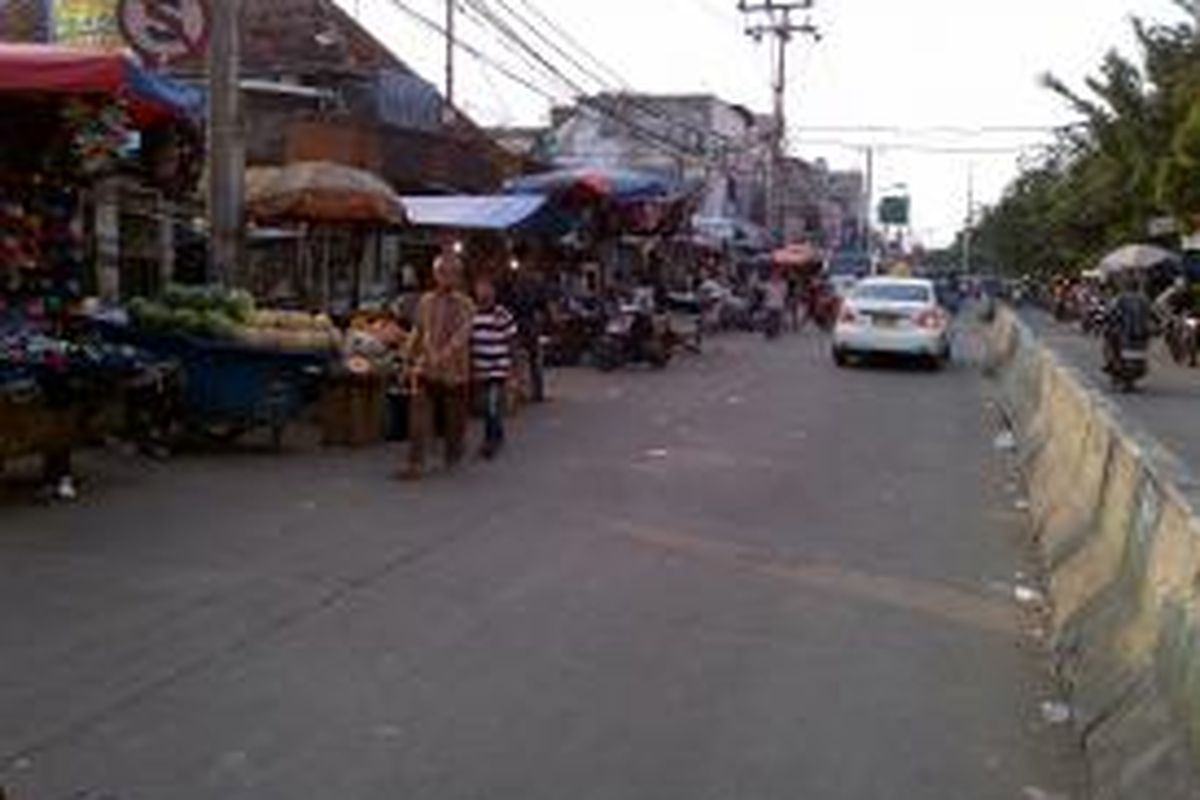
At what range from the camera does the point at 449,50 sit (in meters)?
42.8

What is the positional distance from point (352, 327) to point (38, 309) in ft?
17.9

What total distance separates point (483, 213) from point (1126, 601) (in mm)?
21207

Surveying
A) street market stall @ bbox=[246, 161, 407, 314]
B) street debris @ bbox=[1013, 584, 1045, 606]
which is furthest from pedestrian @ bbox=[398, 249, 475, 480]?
street debris @ bbox=[1013, 584, 1045, 606]

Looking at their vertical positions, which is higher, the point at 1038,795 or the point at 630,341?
the point at 630,341

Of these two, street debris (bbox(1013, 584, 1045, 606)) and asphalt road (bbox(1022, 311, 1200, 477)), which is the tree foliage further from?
street debris (bbox(1013, 584, 1045, 606))

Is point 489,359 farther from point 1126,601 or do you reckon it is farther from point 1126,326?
point 1126,326

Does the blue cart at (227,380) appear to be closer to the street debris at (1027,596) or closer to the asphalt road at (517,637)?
the asphalt road at (517,637)

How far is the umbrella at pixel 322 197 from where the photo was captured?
21.6 metres

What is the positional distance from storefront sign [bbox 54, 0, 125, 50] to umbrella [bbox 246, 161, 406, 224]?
228cm

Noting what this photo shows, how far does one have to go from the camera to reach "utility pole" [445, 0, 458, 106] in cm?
3775

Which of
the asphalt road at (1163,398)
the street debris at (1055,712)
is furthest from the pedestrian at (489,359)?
the street debris at (1055,712)

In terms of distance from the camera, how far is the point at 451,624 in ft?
33.4

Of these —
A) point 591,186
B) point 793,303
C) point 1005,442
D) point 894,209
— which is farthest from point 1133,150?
point 894,209

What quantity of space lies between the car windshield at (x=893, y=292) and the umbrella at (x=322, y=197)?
51.3 ft
